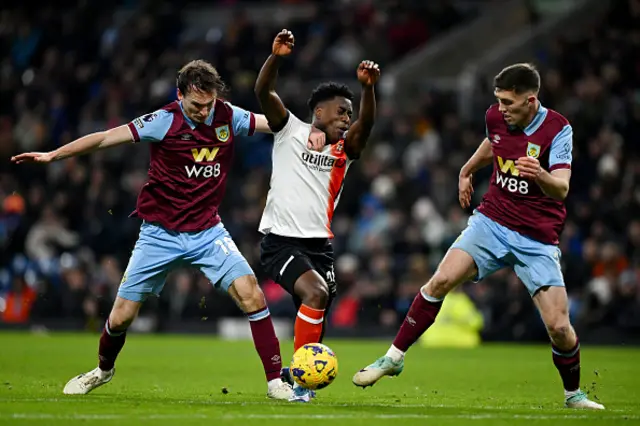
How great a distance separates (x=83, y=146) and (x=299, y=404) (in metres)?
2.52

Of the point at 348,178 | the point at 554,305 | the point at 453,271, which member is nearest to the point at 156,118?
the point at 453,271

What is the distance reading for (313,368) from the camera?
8227 mm

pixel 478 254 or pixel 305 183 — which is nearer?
pixel 478 254

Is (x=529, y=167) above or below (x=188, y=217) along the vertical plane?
above

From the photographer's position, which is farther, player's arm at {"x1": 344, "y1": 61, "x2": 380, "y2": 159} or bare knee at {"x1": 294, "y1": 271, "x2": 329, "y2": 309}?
bare knee at {"x1": 294, "y1": 271, "x2": 329, "y2": 309}

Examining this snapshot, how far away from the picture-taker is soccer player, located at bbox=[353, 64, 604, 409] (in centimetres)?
866

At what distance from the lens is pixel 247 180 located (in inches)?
851

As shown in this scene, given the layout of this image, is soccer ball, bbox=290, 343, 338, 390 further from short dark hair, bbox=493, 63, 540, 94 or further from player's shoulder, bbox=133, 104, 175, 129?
short dark hair, bbox=493, 63, 540, 94

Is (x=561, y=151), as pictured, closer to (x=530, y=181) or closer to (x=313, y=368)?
(x=530, y=181)

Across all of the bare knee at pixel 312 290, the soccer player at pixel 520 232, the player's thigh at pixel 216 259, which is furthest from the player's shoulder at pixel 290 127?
the soccer player at pixel 520 232

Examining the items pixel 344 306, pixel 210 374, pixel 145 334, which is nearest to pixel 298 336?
pixel 210 374

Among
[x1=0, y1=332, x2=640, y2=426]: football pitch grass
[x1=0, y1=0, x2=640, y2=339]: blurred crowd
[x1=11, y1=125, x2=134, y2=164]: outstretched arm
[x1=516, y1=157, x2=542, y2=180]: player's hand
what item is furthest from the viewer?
[x1=0, y1=0, x2=640, y2=339]: blurred crowd

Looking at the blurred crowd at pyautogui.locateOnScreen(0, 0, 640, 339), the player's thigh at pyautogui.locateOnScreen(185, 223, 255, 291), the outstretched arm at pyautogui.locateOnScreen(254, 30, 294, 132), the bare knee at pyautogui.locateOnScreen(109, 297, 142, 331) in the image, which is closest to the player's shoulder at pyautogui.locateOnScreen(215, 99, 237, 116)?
the outstretched arm at pyautogui.locateOnScreen(254, 30, 294, 132)

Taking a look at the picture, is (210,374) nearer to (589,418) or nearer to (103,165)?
(589,418)
